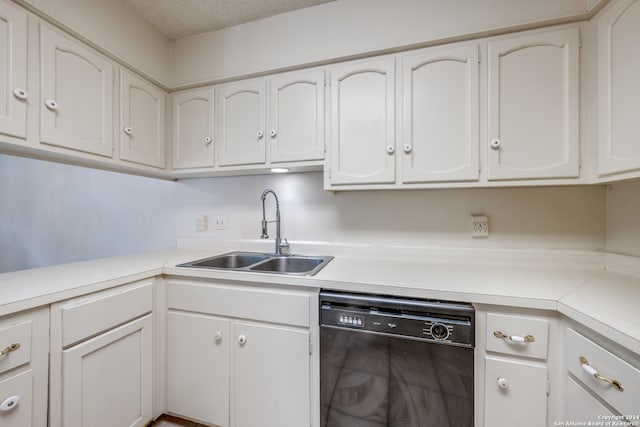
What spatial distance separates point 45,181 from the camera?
2445mm

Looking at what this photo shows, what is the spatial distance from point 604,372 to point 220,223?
6.87 ft

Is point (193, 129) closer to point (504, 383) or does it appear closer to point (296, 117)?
point (296, 117)

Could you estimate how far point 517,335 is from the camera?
93cm

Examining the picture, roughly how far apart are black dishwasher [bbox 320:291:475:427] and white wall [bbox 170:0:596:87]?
52.2 inches

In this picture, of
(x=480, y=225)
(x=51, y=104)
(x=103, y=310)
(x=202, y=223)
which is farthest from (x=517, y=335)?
(x=51, y=104)

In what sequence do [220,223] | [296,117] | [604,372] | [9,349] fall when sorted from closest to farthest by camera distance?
[604,372] < [9,349] < [296,117] < [220,223]

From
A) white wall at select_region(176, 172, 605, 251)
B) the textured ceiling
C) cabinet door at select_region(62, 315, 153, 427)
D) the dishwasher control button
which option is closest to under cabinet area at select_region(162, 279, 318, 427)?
cabinet door at select_region(62, 315, 153, 427)

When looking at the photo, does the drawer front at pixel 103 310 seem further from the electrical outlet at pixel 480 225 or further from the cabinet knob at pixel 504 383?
the electrical outlet at pixel 480 225

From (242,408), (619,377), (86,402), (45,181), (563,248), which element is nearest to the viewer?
(619,377)

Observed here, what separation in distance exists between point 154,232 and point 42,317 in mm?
1358

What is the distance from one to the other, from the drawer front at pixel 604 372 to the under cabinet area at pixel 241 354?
91 centimetres

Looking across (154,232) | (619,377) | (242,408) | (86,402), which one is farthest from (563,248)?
(154,232)

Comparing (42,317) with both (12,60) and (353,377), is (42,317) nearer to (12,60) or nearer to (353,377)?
(12,60)

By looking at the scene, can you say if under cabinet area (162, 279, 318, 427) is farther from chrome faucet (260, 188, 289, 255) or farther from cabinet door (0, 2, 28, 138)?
cabinet door (0, 2, 28, 138)
